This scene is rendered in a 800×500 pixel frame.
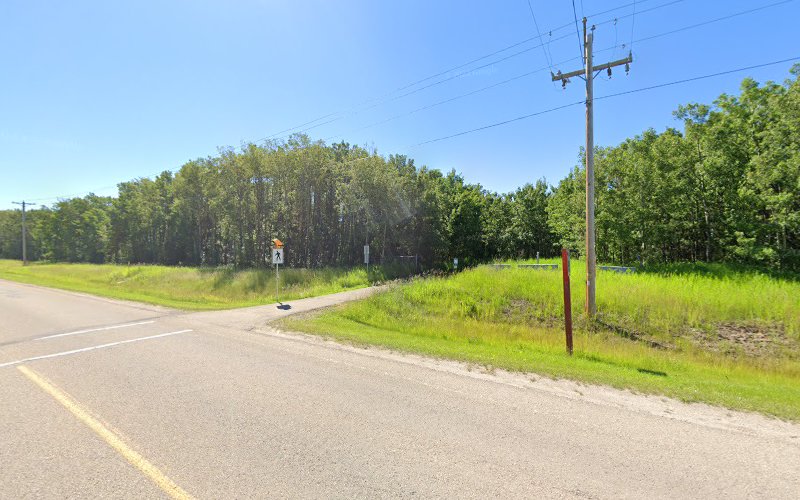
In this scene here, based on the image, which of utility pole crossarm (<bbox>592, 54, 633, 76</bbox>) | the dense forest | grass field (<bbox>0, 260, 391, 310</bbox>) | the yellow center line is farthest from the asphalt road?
the dense forest

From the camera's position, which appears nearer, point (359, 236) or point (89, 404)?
point (89, 404)

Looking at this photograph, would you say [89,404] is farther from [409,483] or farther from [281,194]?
[281,194]

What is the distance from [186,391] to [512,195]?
2126 inches

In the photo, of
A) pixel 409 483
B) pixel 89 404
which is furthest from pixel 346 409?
pixel 89 404

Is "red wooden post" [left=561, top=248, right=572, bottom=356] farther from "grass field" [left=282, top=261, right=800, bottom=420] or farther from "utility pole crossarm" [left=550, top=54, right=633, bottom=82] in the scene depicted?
"utility pole crossarm" [left=550, top=54, right=633, bottom=82]

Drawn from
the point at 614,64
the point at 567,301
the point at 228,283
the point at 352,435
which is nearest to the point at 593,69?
the point at 614,64

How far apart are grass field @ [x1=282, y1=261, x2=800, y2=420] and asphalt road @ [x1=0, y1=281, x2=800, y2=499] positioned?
4.62 feet

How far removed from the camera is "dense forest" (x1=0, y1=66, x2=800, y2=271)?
20.2 metres

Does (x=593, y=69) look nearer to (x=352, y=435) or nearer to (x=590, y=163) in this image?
(x=590, y=163)

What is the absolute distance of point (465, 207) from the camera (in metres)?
41.5

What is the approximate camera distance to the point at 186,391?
5.00 metres

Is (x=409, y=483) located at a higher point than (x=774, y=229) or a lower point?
lower

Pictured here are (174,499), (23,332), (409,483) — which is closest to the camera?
(174,499)

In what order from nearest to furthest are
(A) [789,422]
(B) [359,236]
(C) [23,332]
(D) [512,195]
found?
(A) [789,422]
(C) [23,332]
(B) [359,236]
(D) [512,195]
